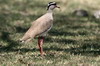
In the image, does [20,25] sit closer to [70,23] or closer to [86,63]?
[70,23]

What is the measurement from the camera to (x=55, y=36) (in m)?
14.8

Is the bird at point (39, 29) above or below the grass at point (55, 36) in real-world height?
above

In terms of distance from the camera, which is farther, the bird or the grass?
the bird

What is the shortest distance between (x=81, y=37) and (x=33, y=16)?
600 centimetres

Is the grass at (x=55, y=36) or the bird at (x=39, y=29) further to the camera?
the bird at (x=39, y=29)

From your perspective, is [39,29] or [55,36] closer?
[39,29]

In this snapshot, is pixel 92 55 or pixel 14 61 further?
pixel 92 55

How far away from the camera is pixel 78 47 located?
12.4 meters

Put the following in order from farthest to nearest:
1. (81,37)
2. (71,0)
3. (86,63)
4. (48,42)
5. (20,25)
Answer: (71,0) → (20,25) → (81,37) → (48,42) → (86,63)

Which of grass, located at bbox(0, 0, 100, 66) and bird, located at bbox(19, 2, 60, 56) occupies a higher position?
bird, located at bbox(19, 2, 60, 56)

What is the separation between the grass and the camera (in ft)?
33.7

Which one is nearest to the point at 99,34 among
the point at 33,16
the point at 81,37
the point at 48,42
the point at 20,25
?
the point at 81,37

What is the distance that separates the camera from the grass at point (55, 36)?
10273 mm

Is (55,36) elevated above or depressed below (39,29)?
below
